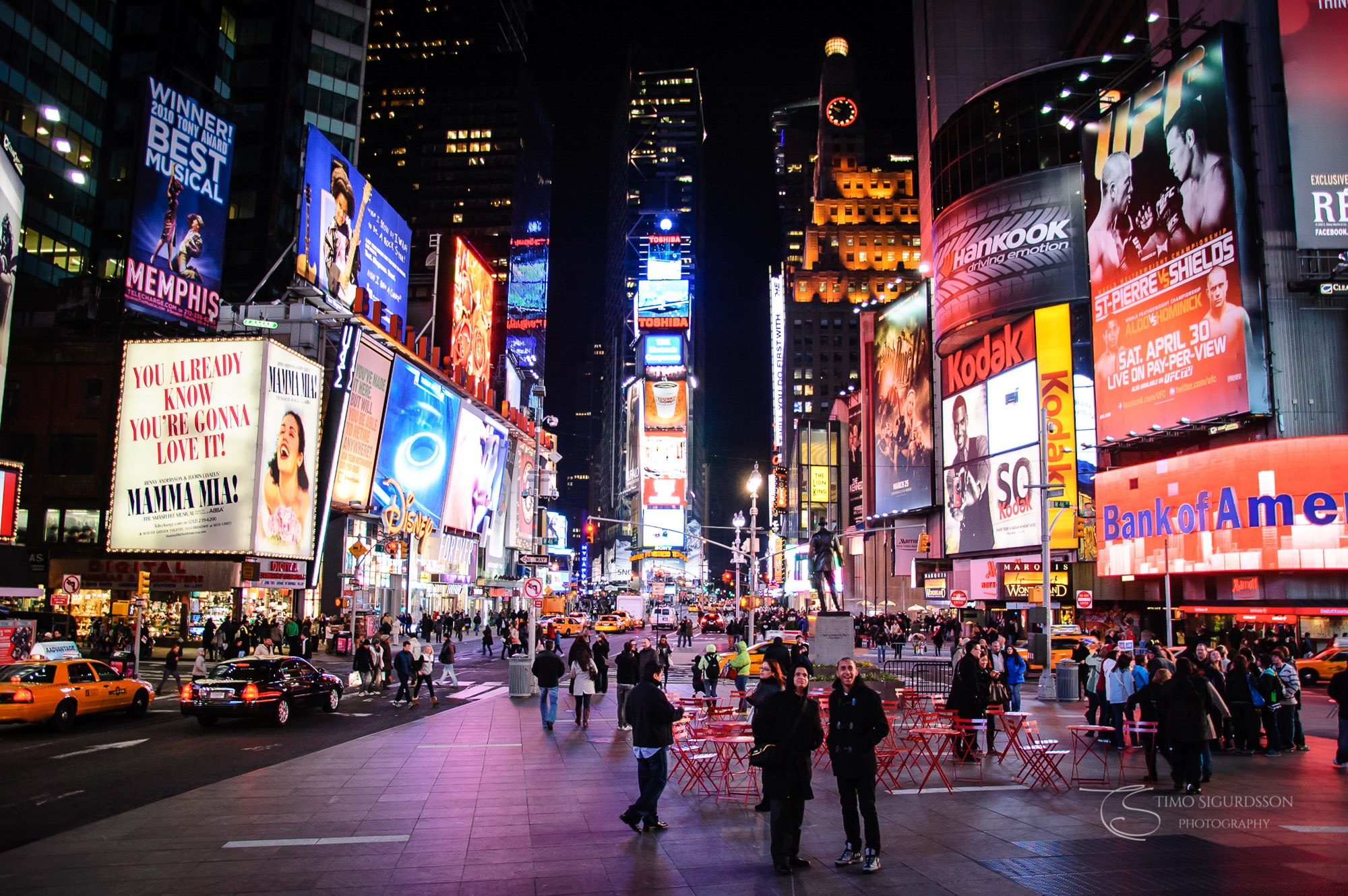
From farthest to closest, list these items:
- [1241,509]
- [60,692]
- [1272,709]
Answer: [1241,509], [60,692], [1272,709]

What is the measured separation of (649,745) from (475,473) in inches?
2388

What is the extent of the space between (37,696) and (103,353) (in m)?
30.6

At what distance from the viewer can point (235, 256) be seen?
68.1 m

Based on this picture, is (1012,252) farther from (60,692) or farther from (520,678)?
(60,692)

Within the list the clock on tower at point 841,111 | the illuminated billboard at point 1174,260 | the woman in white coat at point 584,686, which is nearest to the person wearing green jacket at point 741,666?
the woman in white coat at point 584,686

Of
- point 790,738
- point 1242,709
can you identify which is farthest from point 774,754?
point 1242,709

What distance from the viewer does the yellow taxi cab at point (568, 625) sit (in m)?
54.8

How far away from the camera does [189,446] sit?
128 ft

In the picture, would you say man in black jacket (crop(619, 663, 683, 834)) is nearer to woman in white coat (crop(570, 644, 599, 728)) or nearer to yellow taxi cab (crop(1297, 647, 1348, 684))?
woman in white coat (crop(570, 644, 599, 728))

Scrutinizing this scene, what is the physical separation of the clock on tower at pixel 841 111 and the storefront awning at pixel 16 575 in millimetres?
139211

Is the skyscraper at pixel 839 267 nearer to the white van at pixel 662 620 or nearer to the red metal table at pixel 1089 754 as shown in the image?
the white van at pixel 662 620

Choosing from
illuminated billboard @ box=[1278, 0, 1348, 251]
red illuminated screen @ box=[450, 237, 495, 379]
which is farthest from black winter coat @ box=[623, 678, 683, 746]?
red illuminated screen @ box=[450, 237, 495, 379]

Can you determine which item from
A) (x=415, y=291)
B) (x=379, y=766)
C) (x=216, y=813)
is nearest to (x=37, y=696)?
(x=379, y=766)

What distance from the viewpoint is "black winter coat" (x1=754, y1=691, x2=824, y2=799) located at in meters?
7.82
